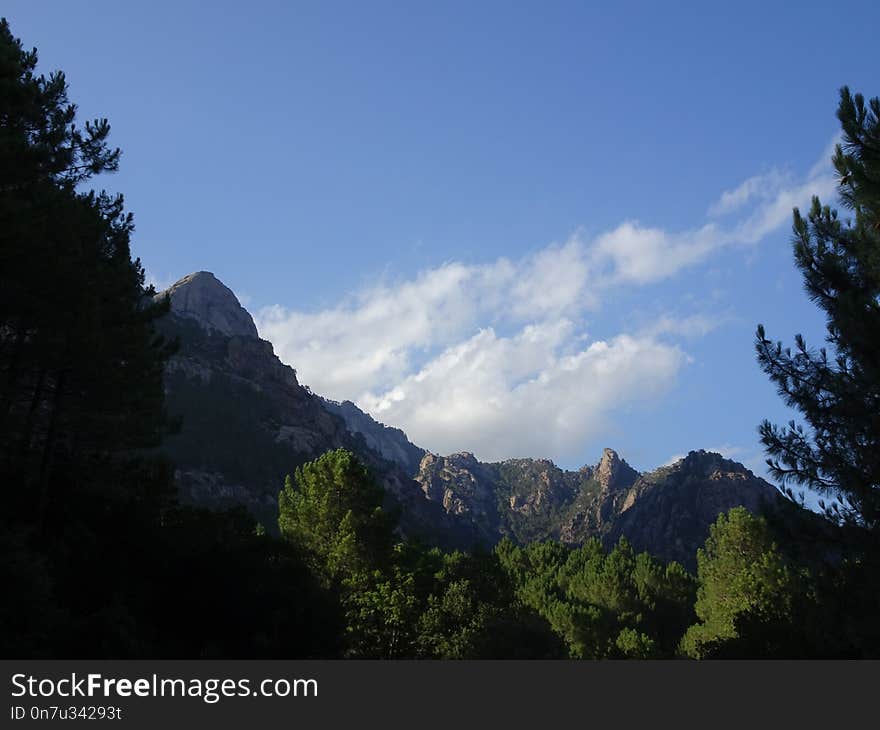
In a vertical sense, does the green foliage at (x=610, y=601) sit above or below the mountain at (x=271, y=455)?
below

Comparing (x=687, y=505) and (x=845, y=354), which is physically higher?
(x=687, y=505)

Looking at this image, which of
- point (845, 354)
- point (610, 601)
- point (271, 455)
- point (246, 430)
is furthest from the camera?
point (246, 430)

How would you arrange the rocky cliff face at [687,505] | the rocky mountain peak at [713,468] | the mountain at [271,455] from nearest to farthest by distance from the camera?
the mountain at [271,455] → the rocky cliff face at [687,505] → the rocky mountain peak at [713,468]

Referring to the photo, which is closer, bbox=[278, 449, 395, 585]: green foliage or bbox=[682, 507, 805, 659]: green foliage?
bbox=[278, 449, 395, 585]: green foliage

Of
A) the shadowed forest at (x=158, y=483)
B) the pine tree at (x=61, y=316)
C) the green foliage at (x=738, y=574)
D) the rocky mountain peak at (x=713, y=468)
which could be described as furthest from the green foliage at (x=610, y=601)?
the rocky mountain peak at (x=713, y=468)

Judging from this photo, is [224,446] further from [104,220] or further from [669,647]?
[104,220]

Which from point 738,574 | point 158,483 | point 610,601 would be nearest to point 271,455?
point 610,601

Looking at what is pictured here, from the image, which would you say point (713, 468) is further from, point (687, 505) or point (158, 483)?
point (158, 483)

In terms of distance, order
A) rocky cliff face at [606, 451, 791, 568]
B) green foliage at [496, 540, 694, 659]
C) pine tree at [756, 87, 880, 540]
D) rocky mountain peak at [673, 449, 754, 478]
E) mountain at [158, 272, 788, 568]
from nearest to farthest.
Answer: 1. pine tree at [756, 87, 880, 540]
2. green foliage at [496, 540, 694, 659]
3. mountain at [158, 272, 788, 568]
4. rocky cliff face at [606, 451, 791, 568]
5. rocky mountain peak at [673, 449, 754, 478]

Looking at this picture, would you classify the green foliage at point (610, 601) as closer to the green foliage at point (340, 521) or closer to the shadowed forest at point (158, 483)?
the green foliage at point (340, 521)

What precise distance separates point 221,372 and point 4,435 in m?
148

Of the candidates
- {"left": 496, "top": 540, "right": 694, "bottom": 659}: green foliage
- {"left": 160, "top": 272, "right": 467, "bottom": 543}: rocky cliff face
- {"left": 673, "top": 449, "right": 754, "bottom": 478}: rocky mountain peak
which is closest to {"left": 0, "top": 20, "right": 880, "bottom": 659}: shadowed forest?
{"left": 496, "top": 540, "right": 694, "bottom": 659}: green foliage

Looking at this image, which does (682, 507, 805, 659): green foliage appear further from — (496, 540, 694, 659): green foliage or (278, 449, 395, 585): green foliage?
(278, 449, 395, 585): green foliage
